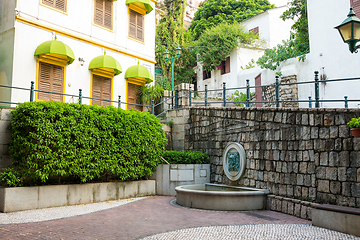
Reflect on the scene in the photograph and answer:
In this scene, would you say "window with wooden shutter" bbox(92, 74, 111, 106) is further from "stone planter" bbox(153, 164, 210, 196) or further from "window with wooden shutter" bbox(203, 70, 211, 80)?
"window with wooden shutter" bbox(203, 70, 211, 80)

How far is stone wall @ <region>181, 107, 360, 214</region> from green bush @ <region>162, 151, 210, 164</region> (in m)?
0.40

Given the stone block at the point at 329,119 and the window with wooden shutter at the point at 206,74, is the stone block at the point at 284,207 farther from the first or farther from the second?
the window with wooden shutter at the point at 206,74

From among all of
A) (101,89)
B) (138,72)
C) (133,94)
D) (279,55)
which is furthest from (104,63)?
(279,55)

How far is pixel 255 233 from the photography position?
18.9 feet

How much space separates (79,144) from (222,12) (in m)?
24.5

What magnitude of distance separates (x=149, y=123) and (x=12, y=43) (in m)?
6.08

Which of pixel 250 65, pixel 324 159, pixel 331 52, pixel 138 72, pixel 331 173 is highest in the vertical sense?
pixel 250 65

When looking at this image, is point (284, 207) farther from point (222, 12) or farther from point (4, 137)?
point (222, 12)

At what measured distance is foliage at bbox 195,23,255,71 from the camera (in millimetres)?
23312

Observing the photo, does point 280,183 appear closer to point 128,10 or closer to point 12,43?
point 12,43

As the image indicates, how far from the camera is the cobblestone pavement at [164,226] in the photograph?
560 cm

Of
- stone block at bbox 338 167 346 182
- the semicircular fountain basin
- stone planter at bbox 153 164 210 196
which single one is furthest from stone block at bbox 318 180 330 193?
stone planter at bbox 153 164 210 196

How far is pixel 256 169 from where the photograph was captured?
901 cm

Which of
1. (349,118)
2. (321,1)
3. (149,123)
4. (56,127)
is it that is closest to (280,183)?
(349,118)
